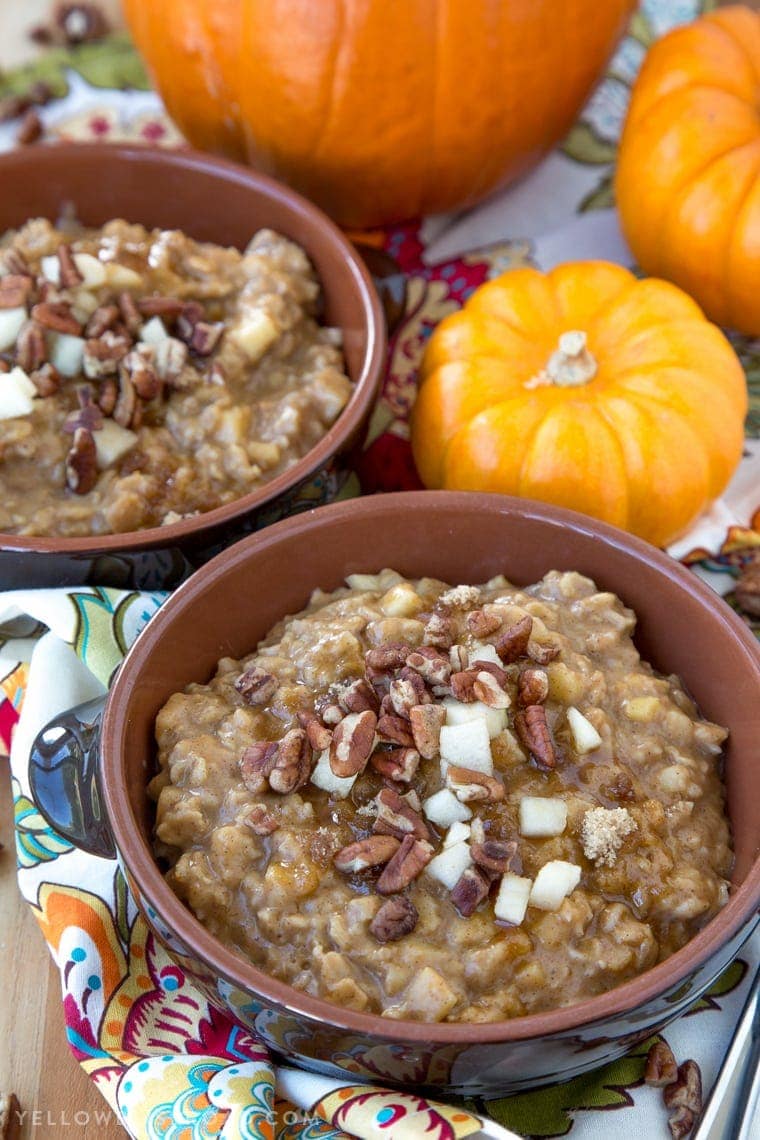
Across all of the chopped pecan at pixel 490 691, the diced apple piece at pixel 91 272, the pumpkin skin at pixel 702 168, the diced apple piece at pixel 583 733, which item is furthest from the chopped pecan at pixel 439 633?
the pumpkin skin at pixel 702 168

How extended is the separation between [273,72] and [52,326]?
82 centimetres

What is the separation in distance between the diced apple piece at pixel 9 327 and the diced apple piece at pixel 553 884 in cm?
139

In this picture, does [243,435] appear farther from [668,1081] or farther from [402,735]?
[668,1081]

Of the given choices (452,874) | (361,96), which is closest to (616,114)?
(361,96)

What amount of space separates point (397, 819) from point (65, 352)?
1.15 m

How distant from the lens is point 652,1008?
1.63m

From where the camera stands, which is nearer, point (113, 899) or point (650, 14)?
point (113, 899)

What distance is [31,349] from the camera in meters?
2.38

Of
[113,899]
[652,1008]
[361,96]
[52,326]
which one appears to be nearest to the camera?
[652,1008]

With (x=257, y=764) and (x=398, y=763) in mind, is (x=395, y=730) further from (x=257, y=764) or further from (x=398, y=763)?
(x=257, y=764)

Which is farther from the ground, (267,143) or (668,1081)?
(267,143)

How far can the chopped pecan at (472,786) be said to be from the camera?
1771 mm

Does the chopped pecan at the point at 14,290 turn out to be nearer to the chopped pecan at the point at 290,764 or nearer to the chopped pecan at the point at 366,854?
the chopped pecan at the point at 290,764

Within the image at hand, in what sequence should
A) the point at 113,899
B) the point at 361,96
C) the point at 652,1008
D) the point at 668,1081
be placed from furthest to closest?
the point at 361,96
the point at 113,899
the point at 668,1081
the point at 652,1008
